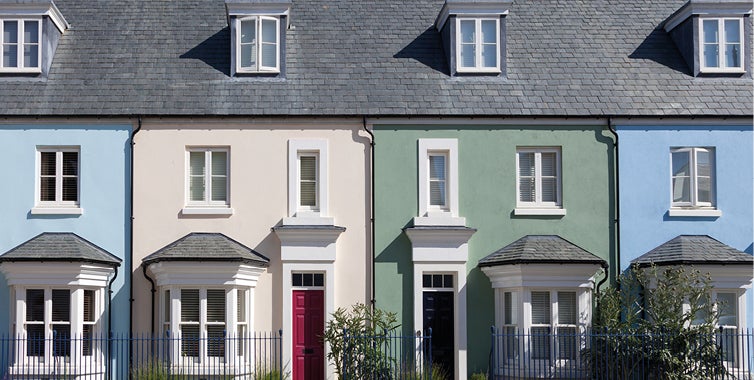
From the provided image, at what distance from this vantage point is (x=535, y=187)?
25.6 m

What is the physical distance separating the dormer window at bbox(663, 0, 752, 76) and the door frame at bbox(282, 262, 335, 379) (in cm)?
1076

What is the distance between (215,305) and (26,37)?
8.52 meters

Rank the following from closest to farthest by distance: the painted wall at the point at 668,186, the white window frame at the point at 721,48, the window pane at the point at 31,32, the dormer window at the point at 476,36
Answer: the painted wall at the point at 668,186 < the window pane at the point at 31,32 < the dormer window at the point at 476,36 < the white window frame at the point at 721,48

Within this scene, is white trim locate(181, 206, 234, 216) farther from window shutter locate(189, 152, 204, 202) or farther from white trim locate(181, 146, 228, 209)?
window shutter locate(189, 152, 204, 202)

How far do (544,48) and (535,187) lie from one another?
4.09m

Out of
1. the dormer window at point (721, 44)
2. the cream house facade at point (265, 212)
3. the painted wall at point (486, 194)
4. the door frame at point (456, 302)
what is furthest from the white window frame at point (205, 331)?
the dormer window at point (721, 44)

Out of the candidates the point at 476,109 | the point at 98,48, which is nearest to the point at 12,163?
the point at 98,48

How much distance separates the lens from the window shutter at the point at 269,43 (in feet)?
86.4

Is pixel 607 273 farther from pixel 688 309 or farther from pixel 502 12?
pixel 502 12

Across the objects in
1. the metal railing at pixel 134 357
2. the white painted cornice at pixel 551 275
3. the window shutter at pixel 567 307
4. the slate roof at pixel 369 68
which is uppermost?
the slate roof at pixel 369 68

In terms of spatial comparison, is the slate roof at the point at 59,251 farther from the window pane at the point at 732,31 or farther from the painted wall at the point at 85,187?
the window pane at the point at 732,31

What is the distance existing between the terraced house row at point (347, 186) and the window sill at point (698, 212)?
3 cm

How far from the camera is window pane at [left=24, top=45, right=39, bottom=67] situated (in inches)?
1035

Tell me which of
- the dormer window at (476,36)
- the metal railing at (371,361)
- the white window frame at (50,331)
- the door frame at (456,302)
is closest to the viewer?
the metal railing at (371,361)
